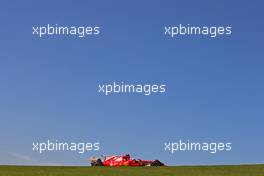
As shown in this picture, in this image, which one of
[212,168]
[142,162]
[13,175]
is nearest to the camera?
[13,175]

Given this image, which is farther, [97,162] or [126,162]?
[97,162]

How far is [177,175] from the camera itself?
130 feet

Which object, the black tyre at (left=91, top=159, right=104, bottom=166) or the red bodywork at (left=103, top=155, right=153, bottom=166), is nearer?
the red bodywork at (left=103, top=155, right=153, bottom=166)

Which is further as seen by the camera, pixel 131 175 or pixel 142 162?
pixel 142 162

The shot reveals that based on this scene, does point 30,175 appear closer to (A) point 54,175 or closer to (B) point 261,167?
(A) point 54,175

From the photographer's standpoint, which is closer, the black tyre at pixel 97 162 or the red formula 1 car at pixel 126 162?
the red formula 1 car at pixel 126 162

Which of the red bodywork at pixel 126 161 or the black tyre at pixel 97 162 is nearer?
the red bodywork at pixel 126 161

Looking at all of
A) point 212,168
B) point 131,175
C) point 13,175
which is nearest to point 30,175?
point 13,175

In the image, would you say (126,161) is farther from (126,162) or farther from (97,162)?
(97,162)

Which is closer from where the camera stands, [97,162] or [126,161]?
[126,161]

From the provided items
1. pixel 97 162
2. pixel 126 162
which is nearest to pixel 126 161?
pixel 126 162

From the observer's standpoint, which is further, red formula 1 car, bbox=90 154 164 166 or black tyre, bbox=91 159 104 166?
black tyre, bbox=91 159 104 166

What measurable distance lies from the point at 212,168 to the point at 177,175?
29.5ft

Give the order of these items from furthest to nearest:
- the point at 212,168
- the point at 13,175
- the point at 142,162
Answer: the point at 142,162 < the point at 212,168 < the point at 13,175
